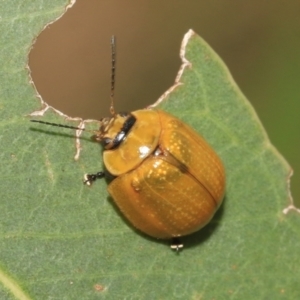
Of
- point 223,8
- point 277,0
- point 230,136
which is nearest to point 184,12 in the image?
point 223,8

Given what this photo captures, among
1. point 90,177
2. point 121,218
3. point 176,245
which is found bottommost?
point 176,245

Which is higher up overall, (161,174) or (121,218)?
(161,174)

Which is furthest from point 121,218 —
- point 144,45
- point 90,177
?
point 144,45

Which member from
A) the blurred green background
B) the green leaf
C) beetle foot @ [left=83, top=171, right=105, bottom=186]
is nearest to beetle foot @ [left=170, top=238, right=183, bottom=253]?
the green leaf

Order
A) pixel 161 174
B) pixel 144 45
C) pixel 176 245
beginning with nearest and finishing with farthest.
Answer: pixel 161 174, pixel 176 245, pixel 144 45

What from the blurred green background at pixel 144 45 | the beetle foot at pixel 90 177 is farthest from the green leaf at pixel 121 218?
the blurred green background at pixel 144 45

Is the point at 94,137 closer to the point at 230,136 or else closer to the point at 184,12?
the point at 230,136

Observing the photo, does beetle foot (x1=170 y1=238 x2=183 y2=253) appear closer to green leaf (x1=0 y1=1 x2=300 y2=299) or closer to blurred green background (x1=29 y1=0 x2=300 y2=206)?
green leaf (x1=0 y1=1 x2=300 y2=299)

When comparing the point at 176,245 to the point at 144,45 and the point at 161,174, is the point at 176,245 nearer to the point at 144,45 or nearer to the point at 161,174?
the point at 161,174
